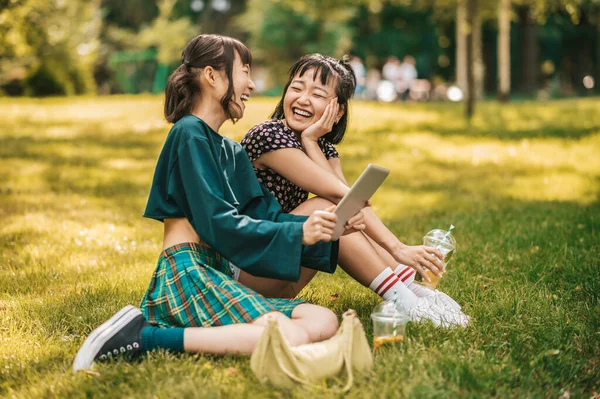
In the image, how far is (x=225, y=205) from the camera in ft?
9.22

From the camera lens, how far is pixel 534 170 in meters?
8.34

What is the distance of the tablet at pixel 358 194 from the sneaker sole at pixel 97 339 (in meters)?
0.89

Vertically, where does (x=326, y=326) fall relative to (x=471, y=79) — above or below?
below

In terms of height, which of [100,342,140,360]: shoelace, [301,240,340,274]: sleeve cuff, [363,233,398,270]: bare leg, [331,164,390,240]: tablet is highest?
[331,164,390,240]: tablet

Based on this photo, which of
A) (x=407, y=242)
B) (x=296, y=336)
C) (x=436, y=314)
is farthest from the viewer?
(x=407, y=242)

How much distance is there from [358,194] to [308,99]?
3.19ft

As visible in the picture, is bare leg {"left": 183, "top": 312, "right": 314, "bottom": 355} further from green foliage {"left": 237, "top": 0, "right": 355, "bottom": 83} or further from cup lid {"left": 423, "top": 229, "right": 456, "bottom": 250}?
green foliage {"left": 237, "top": 0, "right": 355, "bottom": 83}

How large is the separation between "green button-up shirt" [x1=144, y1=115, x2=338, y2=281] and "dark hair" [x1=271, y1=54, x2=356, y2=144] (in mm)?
688

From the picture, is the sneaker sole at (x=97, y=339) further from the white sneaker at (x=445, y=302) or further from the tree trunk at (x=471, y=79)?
the tree trunk at (x=471, y=79)

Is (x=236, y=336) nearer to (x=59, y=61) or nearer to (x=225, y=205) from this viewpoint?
(x=225, y=205)

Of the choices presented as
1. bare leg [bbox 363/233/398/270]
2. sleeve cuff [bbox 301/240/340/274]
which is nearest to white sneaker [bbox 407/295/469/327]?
bare leg [bbox 363/233/398/270]

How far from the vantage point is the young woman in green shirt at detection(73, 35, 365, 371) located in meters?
2.78

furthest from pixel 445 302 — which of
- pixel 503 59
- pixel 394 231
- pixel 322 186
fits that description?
pixel 503 59

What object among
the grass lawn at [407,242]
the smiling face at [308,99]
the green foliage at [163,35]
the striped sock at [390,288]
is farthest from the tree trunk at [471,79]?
the green foliage at [163,35]
